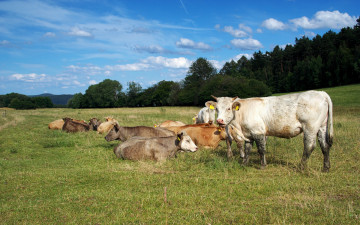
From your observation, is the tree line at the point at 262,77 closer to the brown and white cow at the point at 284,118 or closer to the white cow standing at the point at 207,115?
the white cow standing at the point at 207,115

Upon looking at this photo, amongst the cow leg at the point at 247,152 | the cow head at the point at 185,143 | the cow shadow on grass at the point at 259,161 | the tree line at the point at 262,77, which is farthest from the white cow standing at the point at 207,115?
the tree line at the point at 262,77

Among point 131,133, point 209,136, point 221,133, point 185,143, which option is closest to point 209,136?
point 209,136

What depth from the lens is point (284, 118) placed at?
8016mm

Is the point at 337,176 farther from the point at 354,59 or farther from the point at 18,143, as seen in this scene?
the point at 354,59

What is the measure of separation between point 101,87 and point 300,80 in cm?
7464

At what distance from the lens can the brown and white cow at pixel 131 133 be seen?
39.6 ft

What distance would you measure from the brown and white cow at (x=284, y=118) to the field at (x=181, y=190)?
0.82 metres

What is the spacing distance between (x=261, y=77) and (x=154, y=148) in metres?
95.9

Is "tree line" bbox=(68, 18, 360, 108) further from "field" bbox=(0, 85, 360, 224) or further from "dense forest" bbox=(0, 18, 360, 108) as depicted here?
"field" bbox=(0, 85, 360, 224)

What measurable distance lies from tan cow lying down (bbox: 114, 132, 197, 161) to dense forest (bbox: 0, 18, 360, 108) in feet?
167

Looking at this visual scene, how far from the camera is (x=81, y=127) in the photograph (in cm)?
1844

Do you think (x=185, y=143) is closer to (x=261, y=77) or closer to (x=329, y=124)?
(x=329, y=124)

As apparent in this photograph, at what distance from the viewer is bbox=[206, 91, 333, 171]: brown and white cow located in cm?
767

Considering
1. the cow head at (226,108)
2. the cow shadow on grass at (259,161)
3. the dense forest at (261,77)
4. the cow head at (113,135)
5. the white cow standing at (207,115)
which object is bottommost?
the cow shadow on grass at (259,161)
